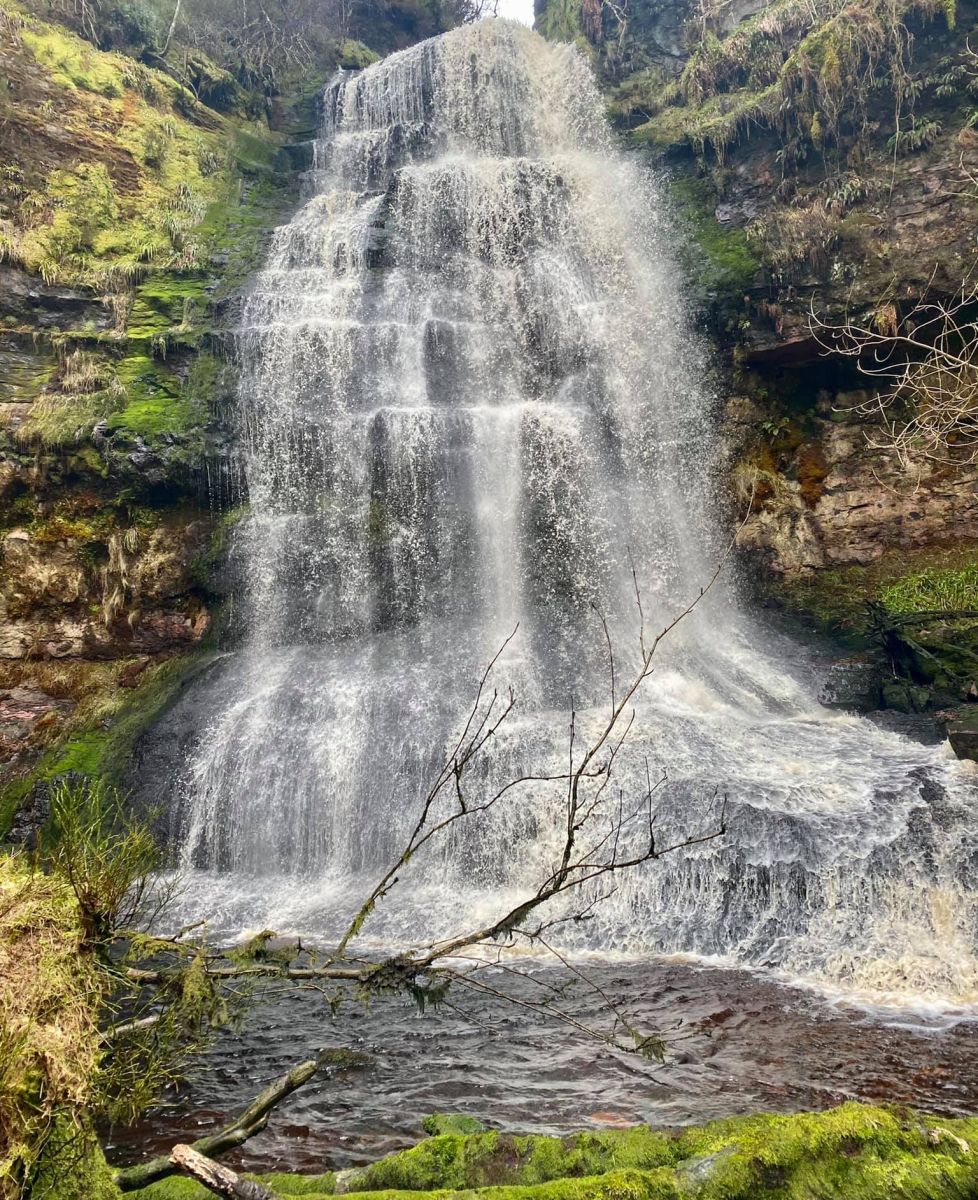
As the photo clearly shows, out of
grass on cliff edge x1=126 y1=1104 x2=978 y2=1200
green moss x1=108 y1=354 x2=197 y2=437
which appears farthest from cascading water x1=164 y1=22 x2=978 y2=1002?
grass on cliff edge x1=126 y1=1104 x2=978 y2=1200

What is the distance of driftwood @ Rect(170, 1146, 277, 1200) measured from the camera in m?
2.11

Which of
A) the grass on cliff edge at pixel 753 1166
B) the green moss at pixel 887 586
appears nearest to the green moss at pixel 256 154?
the green moss at pixel 887 586

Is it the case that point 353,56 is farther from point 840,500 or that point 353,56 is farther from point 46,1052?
point 46,1052

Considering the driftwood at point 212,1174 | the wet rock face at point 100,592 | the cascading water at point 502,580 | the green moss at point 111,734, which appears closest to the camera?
the driftwood at point 212,1174

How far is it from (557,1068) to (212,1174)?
313 centimetres

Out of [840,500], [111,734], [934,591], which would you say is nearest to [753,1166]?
[111,734]

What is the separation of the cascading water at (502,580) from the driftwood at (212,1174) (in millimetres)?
5285

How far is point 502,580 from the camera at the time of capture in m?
13.4

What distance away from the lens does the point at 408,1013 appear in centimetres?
584

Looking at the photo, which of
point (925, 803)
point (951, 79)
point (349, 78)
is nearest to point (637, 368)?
point (951, 79)

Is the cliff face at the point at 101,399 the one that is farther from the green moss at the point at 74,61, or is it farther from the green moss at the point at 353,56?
the green moss at the point at 353,56

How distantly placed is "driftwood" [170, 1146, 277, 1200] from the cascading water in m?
5.28

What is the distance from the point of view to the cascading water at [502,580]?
7105 mm

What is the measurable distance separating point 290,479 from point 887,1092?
1278cm
